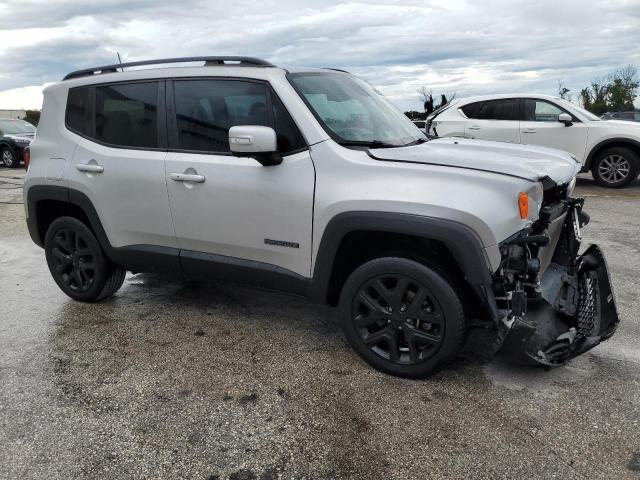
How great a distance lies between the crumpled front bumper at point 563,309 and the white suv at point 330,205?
0.04 ft

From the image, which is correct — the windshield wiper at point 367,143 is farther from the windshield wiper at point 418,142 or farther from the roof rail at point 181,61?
the roof rail at point 181,61

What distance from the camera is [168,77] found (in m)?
3.84

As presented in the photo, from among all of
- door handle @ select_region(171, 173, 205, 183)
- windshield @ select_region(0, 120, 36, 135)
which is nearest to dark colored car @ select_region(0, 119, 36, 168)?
windshield @ select_region(0, 120, 36, 135)

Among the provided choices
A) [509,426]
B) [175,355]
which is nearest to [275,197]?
[175,355]

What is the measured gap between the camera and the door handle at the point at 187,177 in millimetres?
3607

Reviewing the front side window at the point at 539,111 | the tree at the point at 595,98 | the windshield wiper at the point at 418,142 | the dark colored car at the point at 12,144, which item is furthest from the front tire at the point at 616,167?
the tree at the point at 595,98

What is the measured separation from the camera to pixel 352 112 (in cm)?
368

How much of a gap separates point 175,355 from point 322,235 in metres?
1.31

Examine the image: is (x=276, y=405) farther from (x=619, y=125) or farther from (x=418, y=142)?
(x=619, y=125)

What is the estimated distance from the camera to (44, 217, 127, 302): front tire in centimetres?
437

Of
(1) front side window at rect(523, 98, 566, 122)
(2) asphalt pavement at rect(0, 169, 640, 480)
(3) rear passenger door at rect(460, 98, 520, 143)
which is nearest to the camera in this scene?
(2) asphalt pavement at rect(0, 169, 640, 480)

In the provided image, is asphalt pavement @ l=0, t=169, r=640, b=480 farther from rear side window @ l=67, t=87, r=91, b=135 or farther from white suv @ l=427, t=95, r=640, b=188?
white suv @ l=427, t=95, r=640, b=188

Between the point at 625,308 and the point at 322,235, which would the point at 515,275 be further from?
the point at 625,308

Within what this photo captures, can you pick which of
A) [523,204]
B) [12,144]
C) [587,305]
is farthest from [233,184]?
[12,144]
